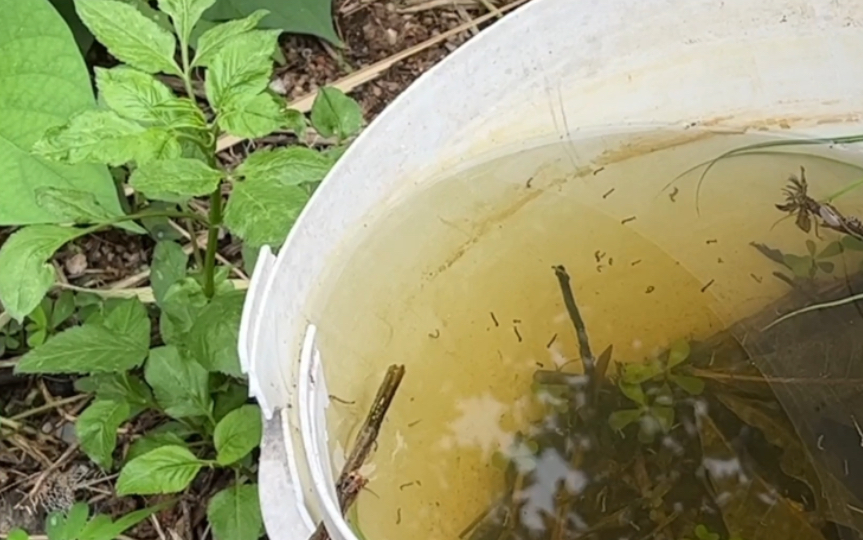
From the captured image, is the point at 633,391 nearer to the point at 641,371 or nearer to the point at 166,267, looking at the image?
the point at 641,371

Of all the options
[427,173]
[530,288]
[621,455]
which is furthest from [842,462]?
[427,173]

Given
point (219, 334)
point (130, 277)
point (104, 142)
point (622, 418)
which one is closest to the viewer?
point (104, 142)

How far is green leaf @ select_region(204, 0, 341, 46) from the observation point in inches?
39.2

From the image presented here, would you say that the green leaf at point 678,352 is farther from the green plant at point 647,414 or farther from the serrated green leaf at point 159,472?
the serrated green leaf at point 159,472

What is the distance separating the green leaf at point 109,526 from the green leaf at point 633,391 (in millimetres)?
428

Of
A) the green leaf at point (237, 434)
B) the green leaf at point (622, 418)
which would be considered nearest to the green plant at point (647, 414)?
the green leaf at point (622, 418)

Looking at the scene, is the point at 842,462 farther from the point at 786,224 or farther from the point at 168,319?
the point at 168,319

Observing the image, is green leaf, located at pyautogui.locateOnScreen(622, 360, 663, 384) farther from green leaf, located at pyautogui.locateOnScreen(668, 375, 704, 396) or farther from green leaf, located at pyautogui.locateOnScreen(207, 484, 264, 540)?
green leaf, located at pyautogui.locateOnScreen(207, 484, 264, 540)

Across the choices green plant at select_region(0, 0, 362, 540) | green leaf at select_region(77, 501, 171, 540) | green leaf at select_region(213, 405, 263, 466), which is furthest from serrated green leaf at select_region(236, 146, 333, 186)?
green leaf at select_region(77, 501, 171, 540)

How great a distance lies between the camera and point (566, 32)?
2.50 ft

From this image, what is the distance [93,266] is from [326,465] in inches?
18.9

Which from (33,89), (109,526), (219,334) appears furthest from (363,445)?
(33,89)

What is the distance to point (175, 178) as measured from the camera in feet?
2.14

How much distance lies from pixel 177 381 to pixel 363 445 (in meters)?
0.23
